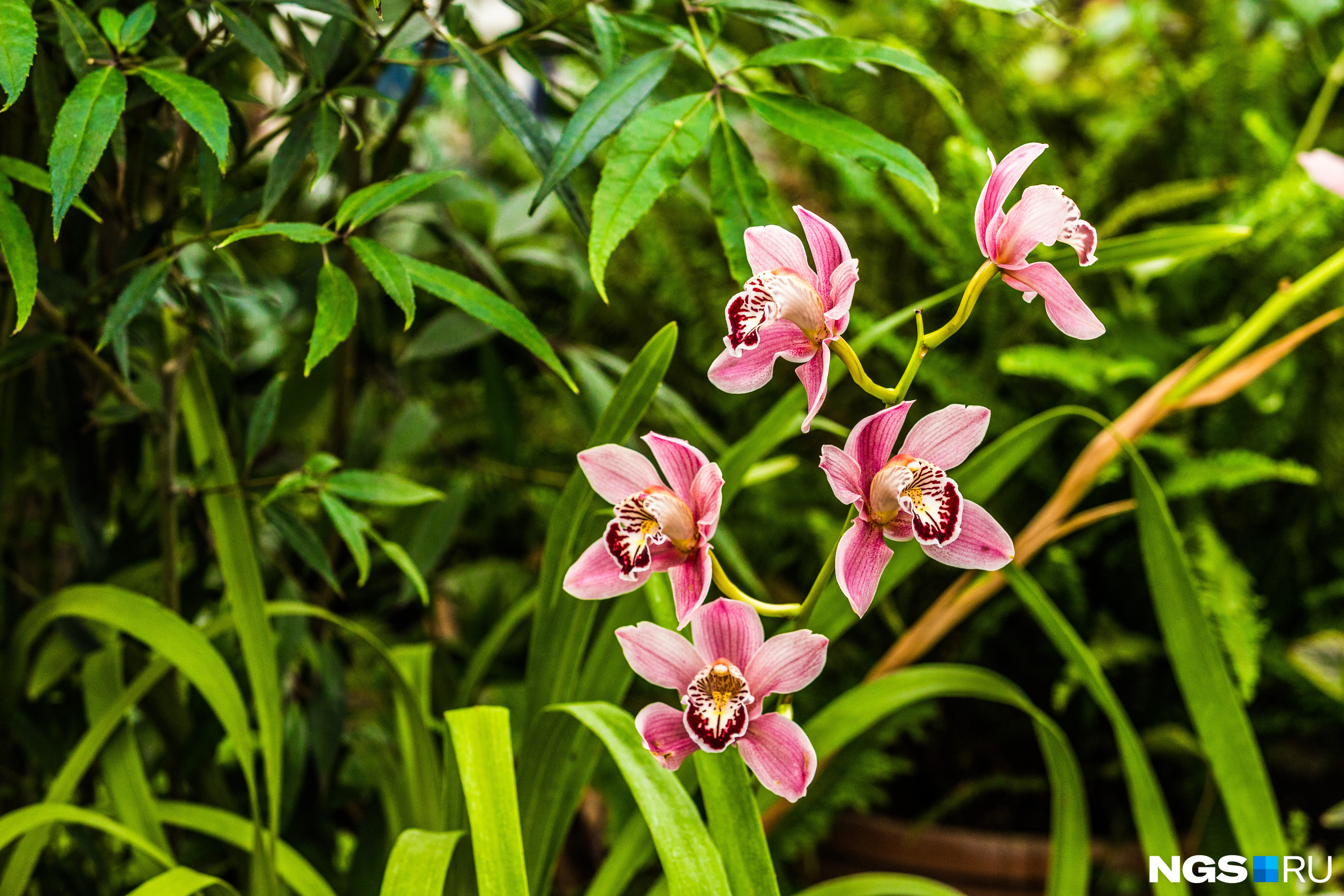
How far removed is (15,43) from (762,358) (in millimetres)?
328

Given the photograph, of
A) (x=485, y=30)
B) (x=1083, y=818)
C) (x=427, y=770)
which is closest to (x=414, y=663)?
(x=427, y=770)

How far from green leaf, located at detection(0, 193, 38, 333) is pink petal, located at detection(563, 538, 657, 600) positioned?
26 centimetres

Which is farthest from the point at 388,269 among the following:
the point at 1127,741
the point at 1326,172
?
the point at 1326,172

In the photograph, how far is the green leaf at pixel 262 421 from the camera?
585 mm

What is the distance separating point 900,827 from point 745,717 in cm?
67

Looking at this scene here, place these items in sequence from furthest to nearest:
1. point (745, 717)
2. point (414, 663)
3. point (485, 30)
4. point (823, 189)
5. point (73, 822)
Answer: point (485, 30)
point (823, 189)
point (414, 663)
point (73, 822)
point (745, 717)

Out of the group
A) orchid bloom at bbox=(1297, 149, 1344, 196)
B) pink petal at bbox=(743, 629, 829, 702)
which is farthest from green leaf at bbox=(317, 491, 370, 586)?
orchid bloom at bbox=(1297, 149, 1344, 196)

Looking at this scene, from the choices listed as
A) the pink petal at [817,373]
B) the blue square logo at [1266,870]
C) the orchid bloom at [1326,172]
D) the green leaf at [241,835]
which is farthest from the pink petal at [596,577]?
the orchid bloom at [1326,172]

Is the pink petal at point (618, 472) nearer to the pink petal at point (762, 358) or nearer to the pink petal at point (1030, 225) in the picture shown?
the pink petal at point (762, 358)

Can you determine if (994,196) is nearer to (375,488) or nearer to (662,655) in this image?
(662,655)

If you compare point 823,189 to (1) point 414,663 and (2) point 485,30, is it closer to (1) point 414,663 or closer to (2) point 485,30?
(1) point 414,663

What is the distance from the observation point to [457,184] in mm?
691

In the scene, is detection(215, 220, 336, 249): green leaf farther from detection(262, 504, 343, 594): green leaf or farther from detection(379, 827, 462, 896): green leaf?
detection(379, 827, 462, 896): green leaf

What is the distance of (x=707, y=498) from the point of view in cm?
38
